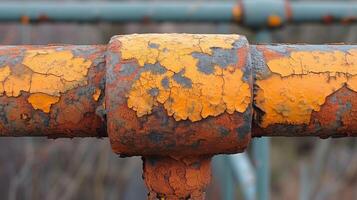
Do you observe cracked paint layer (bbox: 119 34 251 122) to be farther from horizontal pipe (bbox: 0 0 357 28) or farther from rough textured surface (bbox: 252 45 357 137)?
horizontal pipe (bbox: 0 0 357 28)

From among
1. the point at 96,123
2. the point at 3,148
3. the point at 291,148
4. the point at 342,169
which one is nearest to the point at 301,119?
the point at 96,123

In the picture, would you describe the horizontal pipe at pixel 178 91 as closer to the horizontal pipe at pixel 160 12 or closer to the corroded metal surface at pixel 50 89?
the corroded metal surface at pixel 50 89

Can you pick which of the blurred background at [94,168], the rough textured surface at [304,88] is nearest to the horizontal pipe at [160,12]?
the blurred background at [94,168]

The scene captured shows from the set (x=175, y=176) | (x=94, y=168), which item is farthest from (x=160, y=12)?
(x=94, y=168)

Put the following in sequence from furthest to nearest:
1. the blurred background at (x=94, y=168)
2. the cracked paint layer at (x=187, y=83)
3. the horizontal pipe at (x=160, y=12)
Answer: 1. the blurred background at (x=94, y=168)
2. the horizontal pipe at (x=160, y=12)
3. the cracked paint layer at (x=187, y=83)

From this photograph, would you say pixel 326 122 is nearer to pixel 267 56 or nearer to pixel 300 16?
pixel 267 56
